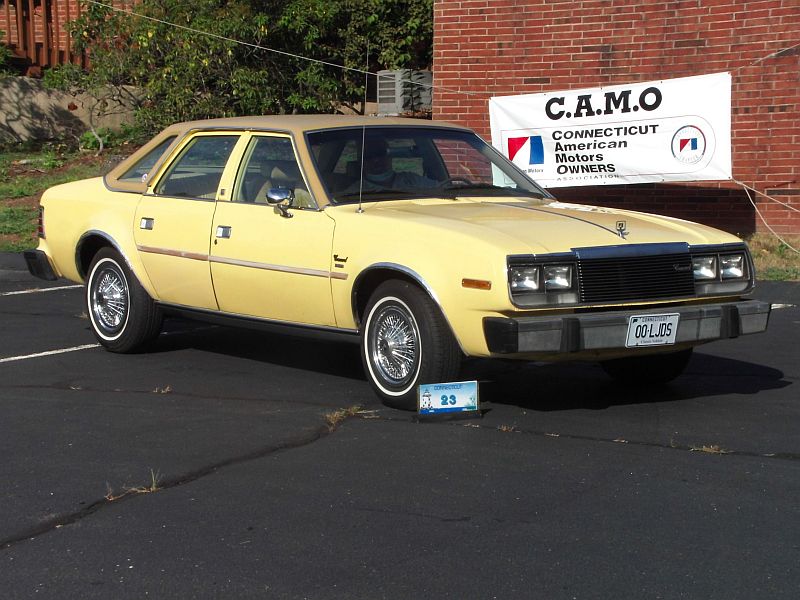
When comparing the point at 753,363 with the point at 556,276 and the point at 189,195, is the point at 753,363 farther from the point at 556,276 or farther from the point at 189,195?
the point at 189,195

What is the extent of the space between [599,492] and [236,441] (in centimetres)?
187

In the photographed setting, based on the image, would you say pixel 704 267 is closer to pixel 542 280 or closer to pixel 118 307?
pixel 542 280

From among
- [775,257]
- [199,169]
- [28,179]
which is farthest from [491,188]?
[28,179]

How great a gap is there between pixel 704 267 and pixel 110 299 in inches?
162

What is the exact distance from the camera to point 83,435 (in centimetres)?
638

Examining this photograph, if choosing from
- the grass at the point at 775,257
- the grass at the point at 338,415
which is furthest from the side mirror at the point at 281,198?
the grass at the point at 775,257

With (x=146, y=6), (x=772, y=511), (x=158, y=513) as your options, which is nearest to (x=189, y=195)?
(x=158, y=513)

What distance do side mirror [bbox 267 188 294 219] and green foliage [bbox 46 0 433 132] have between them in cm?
1012

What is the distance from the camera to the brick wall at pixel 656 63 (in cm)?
1320

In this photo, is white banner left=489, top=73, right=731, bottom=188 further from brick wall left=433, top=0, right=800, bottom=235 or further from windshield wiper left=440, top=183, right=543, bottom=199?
windshield wiper left=440, top=183, right=543, bottom=199

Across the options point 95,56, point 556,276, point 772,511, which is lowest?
point 772,511

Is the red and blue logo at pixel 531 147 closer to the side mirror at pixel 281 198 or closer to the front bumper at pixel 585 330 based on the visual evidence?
the side mirror at pixel 281 198

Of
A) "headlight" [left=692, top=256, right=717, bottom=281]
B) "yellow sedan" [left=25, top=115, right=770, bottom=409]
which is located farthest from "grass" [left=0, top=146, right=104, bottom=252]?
"headlight" [left=692, top=256, right=717, bottom=281]

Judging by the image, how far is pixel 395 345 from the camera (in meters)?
6.84
